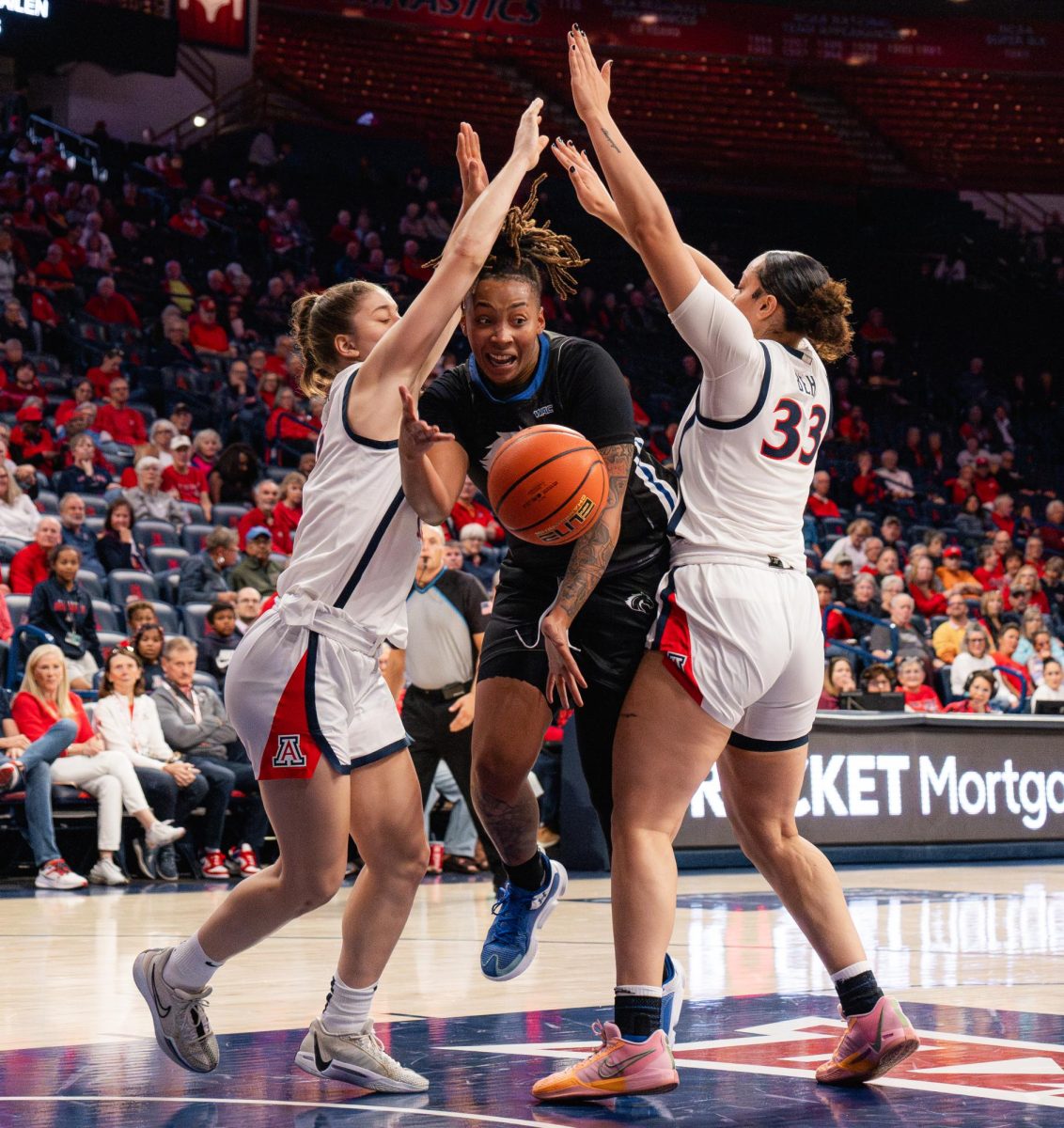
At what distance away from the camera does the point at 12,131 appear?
1834cm

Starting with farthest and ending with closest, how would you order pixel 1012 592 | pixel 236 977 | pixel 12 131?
pixel 12 131, pixel 1012 592, pixel 236 977

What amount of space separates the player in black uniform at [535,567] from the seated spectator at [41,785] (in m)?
5.09

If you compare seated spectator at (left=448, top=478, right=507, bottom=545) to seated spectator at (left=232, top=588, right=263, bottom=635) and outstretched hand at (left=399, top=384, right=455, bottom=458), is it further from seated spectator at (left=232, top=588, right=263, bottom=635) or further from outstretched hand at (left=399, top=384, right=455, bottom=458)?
outstretched hand at (left=399, top=384, right=455, bottom=458)

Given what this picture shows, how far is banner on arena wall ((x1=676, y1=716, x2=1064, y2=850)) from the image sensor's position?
1053 cm

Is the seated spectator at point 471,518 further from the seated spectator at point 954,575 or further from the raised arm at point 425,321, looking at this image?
the raised arm at point 425,321

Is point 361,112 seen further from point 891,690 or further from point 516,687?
point 516,687

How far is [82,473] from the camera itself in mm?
12656

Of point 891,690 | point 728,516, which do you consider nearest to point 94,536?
point 891,690

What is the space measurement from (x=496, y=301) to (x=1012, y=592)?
1335 cm

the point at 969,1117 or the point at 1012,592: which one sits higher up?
the point at 1012,592

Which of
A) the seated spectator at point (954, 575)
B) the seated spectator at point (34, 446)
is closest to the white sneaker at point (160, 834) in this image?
the seated spectator at point (34, 446)

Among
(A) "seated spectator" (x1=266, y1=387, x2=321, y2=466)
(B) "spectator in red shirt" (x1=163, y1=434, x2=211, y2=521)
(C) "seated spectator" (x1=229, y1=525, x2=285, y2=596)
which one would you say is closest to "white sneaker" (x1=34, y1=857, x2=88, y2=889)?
(C) "seated spectator" (x1=229, y1=525, x2=285, y2=596)

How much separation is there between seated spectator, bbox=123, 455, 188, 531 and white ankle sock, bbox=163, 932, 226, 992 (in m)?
8.87

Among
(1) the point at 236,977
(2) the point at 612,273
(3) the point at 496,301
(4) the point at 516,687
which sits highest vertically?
(2) the point at 612,273
